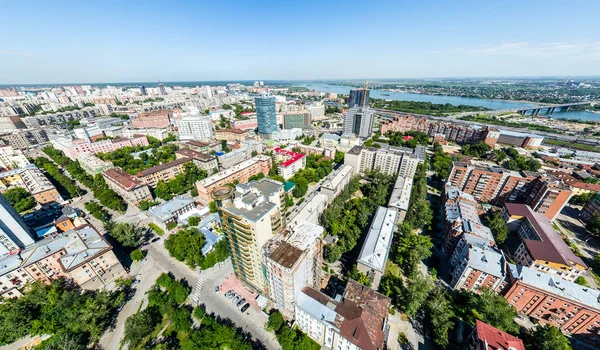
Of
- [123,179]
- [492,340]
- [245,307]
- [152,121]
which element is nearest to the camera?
[492,340]

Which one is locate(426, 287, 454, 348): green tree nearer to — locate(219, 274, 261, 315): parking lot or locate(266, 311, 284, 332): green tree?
locate(266, 311, 284, 332): green tree

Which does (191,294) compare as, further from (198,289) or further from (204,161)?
(204,161)

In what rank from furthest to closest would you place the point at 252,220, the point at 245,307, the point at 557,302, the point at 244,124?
the point at 244,124, the point at 245,307, the point at 557,302, the point at 252,220

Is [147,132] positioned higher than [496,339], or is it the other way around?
[496,339]

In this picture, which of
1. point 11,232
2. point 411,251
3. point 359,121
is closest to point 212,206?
point 11,232

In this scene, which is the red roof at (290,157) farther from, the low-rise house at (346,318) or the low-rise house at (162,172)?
the low-rise house at (346,318)

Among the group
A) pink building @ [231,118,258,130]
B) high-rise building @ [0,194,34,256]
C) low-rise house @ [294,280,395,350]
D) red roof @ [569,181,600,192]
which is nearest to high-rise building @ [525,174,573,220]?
red roof @ [569,181,600,192]

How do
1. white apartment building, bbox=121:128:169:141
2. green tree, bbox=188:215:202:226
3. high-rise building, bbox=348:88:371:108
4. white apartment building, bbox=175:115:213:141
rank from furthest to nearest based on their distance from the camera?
1. high-rise building, bbox=348:88:371:108
2. white apartment building, bbox=121:128:169:141
3. white apartment building, bbox=175:115:213:141
4. green tree, bbox=188:215:202:226
